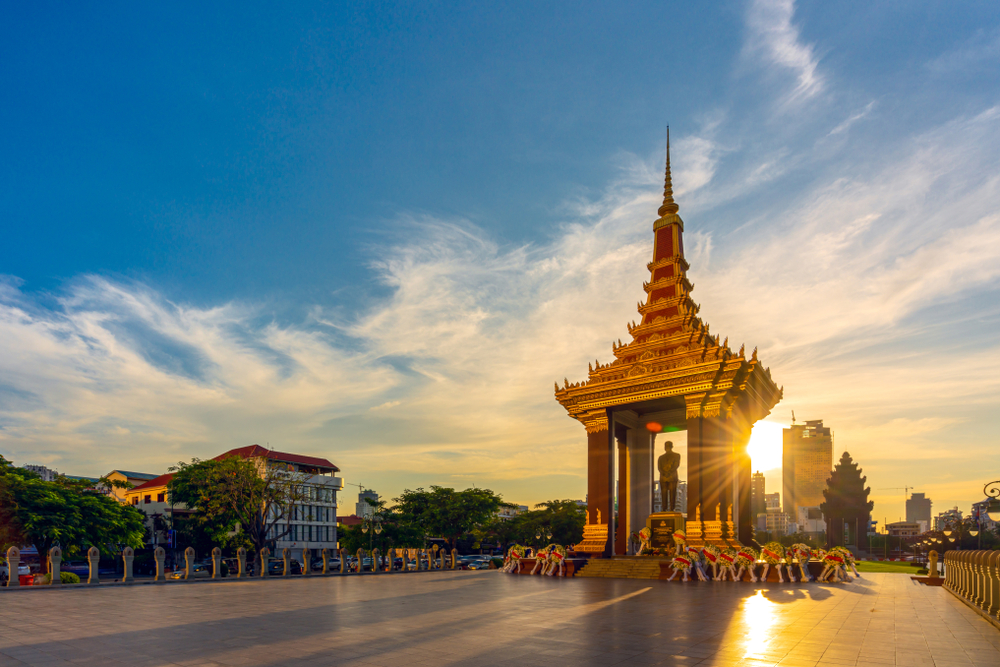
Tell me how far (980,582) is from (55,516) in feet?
146

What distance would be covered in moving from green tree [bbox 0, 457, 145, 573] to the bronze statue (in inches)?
1302

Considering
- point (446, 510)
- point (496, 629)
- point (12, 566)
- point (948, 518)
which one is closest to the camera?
point (496, 629)

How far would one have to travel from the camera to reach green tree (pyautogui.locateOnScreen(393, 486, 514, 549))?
63188 millimetres

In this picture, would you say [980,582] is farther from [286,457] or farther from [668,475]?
[286,457]

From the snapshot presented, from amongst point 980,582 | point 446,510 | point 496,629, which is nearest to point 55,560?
point 496,629

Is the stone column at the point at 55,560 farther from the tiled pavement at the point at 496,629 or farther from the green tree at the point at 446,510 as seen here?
the green tree at the point at 446,510

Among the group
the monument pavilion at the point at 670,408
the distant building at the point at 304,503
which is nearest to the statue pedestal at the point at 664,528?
the monument pavilion at the point at 670,408

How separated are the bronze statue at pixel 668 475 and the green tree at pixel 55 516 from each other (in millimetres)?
33083

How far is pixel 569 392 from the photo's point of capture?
35.7m

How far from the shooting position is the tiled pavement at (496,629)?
9391 millimetres

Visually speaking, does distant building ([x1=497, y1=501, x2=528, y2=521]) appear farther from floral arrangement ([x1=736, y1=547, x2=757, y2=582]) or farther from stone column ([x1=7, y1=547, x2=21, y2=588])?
stone column ([x1=7, y1=547, x2=21, y2=588])

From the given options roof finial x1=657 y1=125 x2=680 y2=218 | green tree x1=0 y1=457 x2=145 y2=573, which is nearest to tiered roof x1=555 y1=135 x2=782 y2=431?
roof finial x1=657 y1=125 x2=680 y2=218

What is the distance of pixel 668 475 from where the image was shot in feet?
112

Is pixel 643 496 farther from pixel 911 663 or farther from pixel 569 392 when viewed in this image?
pixel 911 663
